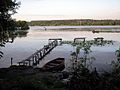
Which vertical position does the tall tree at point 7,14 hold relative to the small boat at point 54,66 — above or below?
above

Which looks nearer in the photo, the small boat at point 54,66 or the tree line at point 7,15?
the tree line at point 7,15

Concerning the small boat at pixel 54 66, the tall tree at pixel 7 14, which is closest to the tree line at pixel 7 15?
the tall tree at pixel 7 14

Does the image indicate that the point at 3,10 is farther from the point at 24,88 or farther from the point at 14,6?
the point at 24,88

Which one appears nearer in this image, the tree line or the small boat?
the tree line

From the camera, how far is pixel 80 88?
11258 millimetres

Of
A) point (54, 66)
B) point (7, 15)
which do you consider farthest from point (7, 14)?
point (54, 66)

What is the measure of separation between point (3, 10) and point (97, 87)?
14825 millimetres

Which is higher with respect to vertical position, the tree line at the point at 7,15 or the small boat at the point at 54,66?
the tree line at the point at 7,15

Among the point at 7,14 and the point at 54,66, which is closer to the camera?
the point at 7,14

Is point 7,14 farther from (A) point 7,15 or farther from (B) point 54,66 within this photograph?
(B) point 54,66

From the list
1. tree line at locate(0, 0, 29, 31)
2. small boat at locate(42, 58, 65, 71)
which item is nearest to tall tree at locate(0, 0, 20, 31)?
tree line at locate(0, 0, 29, 31)

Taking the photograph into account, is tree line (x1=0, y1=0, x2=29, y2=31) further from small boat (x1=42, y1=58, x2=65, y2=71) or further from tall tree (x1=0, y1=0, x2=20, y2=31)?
small boat (x1=42, y1=58, x2=65, y2=71)

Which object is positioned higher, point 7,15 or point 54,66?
point 7,15

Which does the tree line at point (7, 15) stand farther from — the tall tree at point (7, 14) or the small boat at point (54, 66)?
the small boat at point (54, 66)
